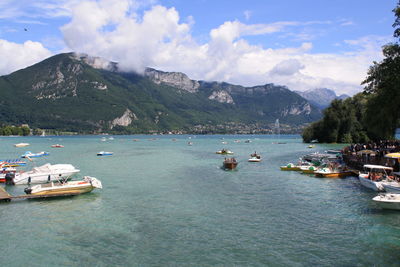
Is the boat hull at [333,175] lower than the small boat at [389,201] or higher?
lower

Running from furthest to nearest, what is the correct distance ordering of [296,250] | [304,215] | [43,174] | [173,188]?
1. [43,174]
2. [173,188]
3. [304,215]
4. [296,250]

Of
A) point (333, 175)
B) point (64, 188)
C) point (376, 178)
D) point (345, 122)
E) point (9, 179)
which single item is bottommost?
point (9, 179)

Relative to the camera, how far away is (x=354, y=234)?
22859 mm

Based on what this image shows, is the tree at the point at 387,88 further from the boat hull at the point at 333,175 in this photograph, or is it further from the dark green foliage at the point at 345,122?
the dark green foliage at the point at 345,122

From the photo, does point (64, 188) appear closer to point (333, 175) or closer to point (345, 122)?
point (333, 175)

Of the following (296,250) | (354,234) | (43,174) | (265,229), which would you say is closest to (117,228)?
(265,229)

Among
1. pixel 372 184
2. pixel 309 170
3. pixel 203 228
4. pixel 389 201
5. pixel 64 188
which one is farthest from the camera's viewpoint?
pixel 309 170

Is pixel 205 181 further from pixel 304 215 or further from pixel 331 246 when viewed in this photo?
pixel 331 246

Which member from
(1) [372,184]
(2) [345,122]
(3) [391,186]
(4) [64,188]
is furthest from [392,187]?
(2) [345,122]

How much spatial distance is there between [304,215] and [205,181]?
20621 millimetres

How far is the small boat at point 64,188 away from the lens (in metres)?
35.3

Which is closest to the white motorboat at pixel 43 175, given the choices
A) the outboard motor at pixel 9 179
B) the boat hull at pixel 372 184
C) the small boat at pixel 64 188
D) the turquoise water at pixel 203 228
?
the outboard motor at pixel 9 179

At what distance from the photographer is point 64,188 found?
36438mm

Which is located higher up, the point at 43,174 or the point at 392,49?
the point at 392,49
